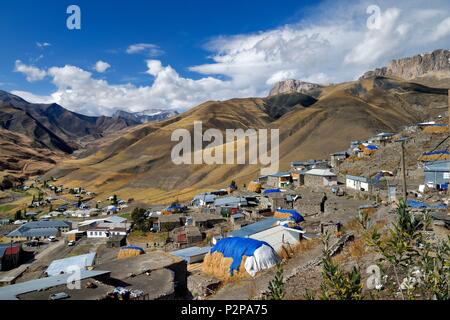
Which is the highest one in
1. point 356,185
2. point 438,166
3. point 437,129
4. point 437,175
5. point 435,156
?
point 437,129

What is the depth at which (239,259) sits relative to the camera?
14.1 meters

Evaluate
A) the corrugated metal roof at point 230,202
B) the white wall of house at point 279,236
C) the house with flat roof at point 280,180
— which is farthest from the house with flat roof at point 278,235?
the house with flat roof at point 280,180

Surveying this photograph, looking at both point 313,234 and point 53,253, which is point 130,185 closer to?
point 53,253

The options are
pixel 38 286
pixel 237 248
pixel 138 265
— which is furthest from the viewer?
pixel 237 248

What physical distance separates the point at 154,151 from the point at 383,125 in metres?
66.9

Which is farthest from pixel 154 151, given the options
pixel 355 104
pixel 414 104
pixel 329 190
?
pixel 414 104

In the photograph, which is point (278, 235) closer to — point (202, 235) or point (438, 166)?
point (202, 235)

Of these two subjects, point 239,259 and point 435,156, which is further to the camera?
point 435,156

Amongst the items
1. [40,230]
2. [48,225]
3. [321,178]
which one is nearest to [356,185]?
[321,178]

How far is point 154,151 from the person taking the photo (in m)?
111

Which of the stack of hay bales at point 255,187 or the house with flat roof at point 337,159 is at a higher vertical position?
the house with flat roof at point 337,159

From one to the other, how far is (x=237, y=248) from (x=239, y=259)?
57 centimetres

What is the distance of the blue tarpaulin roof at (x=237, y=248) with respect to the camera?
14086 millimetres

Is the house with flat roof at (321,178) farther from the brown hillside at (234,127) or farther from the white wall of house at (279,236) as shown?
the brown hillside at (234,127)
